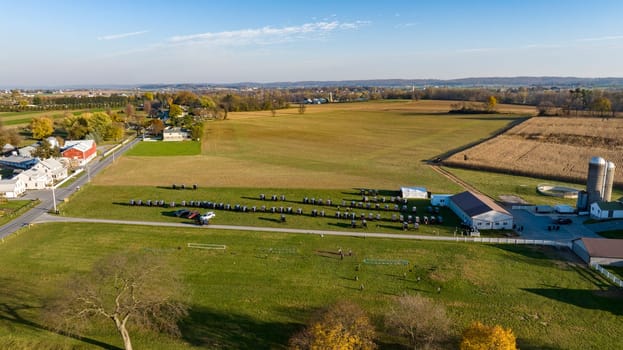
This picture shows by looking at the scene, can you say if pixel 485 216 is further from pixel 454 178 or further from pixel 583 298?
pixel 454 178

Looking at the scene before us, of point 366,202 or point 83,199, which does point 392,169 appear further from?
point 83,199

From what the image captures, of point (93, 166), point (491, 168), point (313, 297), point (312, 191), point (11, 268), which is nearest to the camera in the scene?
point (313, 297)

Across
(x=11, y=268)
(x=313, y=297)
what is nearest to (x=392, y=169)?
(x=313, y=297)

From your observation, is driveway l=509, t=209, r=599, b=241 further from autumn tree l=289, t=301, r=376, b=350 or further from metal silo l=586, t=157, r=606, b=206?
autumn tree l=289, t=301, r=376, b=350

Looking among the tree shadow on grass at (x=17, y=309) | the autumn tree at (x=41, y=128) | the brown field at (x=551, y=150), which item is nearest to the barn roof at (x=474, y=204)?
the brown field at (x=551, y=150)

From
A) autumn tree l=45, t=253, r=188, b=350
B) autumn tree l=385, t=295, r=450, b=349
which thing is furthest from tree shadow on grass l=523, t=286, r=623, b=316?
autumn tree l=45, t=253, r=188, b=350

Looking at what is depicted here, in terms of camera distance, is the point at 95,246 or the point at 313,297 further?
the point at 95,246
